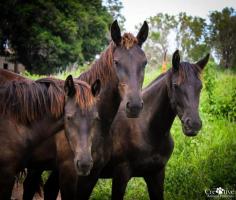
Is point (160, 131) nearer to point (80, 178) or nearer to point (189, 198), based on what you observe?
point (80, 178)

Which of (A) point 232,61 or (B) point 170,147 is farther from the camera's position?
(A) point 232,61

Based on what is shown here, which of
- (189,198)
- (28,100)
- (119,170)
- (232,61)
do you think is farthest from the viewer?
(232,61)

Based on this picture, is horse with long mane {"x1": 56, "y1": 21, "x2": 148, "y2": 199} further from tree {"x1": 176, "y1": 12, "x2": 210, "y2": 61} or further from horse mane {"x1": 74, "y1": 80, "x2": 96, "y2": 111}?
tree {"x1": 176, "y1": 12, "x2": 210, "y2": 61}

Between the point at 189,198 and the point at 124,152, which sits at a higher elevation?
the point at 124,152

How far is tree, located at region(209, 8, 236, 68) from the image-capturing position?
42.6 ft

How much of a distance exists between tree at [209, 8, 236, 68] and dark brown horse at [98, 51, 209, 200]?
826cm

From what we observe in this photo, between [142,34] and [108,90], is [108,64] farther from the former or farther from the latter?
[142,34]

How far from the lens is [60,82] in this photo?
175 inches

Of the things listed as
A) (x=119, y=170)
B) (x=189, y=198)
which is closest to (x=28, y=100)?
(x=119, y=170)

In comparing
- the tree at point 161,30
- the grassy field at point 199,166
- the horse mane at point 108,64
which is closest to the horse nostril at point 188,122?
the horse mane at point 108,64

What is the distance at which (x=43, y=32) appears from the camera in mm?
24438

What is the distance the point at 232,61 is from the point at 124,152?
401 inches

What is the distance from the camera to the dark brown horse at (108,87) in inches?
180

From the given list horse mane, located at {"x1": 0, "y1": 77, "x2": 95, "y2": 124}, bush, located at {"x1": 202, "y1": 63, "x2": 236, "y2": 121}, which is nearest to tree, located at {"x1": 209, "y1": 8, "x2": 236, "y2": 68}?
bush, located at {"x1": 202, "y1": 63, "x2": 236, "y2": 121}
